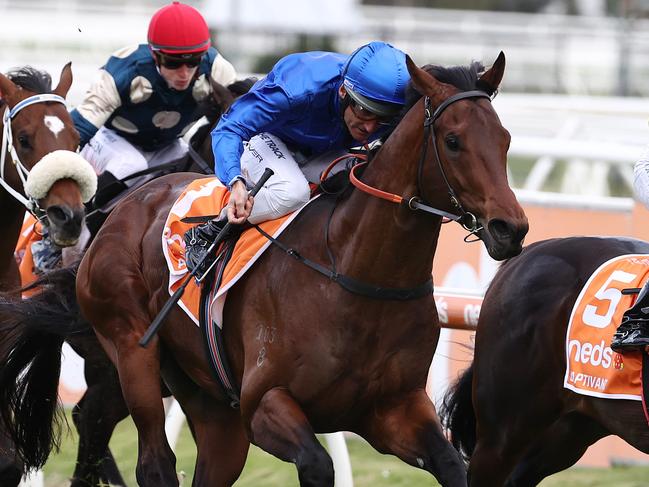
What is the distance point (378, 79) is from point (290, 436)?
1158 mm

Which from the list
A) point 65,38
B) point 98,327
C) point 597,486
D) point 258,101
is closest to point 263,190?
point 258,101

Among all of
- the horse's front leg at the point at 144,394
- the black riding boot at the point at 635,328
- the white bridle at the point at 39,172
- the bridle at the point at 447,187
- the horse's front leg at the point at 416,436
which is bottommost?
Result: the horse's front leg at the point at 144,394

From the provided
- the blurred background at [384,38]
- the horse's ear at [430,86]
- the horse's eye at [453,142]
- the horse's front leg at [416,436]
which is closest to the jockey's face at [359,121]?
the horse's ear at [430,86]

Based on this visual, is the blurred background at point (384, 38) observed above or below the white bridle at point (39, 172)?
below

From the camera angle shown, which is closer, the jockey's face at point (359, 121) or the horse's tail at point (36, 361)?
the jockey's face at point (359, 121)

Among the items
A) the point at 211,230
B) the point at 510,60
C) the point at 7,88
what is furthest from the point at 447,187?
the point at 510,60

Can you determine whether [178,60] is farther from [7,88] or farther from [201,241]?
[201,241]

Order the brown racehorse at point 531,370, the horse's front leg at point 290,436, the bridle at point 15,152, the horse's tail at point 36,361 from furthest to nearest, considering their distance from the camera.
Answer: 1. the horse's tail at point 36,361
2. the bridle at point 15,152
3. the brown racehorse at point 531,370
4. the horse's front leg at point 290,436

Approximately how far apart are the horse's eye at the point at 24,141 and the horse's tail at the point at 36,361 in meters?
0.56

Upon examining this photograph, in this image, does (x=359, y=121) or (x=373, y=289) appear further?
(x=359, y=121)

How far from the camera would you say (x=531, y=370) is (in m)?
4.94

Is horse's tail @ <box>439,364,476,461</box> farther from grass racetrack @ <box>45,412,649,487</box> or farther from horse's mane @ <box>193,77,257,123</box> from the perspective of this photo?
horse's mane @ <box>193,77,257,123</box>

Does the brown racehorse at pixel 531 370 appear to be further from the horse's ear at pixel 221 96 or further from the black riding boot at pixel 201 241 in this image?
the horse's ear at pixel 221 96

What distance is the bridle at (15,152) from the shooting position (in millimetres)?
5211
